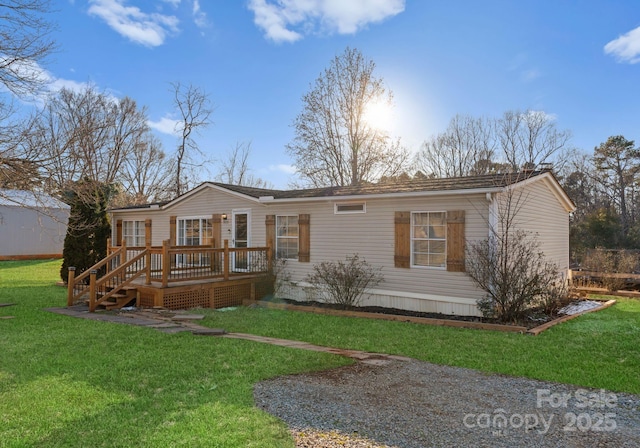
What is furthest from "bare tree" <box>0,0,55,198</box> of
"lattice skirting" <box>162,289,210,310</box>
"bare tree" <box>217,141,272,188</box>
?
"bare tree" <box>217,141,272,188</box>

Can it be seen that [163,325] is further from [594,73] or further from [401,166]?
[401,166]

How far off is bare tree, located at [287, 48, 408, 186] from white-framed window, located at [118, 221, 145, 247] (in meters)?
11.3

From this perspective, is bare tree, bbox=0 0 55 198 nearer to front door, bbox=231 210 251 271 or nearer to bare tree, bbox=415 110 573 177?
front door, bbox=231 210 251 271

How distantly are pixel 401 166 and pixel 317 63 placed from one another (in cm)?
768

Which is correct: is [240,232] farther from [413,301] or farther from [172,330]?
[172,330]

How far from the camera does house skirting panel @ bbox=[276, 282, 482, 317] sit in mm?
9164

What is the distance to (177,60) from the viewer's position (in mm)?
19125

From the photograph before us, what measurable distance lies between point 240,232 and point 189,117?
17021 mm

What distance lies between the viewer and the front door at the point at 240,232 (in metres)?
12.6

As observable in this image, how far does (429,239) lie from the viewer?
9727 millimetres

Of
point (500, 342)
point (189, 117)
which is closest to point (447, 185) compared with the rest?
point (500, 342)

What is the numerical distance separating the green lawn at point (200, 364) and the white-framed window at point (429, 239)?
2.00 meters

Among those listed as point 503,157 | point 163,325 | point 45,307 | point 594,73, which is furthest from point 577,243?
point 45,307

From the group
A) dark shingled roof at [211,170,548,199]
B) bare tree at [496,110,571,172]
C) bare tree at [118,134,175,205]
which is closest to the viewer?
dark shingled roof at [211,170,548,199]
